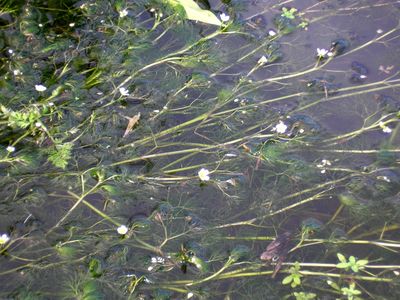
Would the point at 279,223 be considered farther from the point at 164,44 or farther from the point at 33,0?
the point at 33,0

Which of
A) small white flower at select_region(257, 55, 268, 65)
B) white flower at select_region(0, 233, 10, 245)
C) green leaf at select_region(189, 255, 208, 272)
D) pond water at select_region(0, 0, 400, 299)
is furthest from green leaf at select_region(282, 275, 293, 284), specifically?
small white flower at select_region(257, 55, 268, 65)

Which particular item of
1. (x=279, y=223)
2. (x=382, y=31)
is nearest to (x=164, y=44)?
(x=279, y=223)

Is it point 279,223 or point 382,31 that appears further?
point 382,31

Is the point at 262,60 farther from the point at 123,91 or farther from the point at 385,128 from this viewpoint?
the point at 123,91

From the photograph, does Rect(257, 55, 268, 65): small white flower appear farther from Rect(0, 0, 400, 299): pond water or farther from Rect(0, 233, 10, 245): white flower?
Rect(0, 233, 10, 245): white flower

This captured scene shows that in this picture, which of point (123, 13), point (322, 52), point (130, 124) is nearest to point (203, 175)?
point (130, 124)

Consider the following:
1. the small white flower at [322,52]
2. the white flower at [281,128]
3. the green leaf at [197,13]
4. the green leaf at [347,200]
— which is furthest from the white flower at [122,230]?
the small white flower at [322,52]
